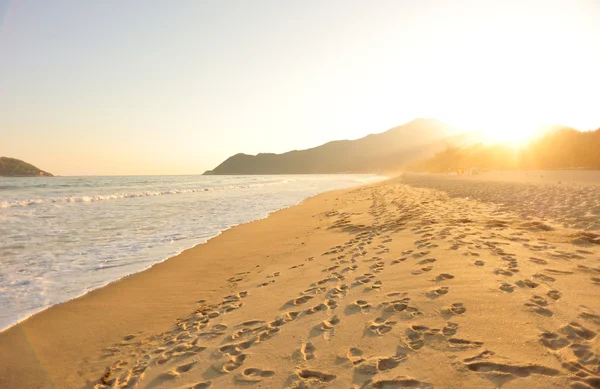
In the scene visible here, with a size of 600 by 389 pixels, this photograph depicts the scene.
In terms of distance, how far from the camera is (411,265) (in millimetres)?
5355

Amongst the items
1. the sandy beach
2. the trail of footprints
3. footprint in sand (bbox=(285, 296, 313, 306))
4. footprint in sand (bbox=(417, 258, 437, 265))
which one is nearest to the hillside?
the sandy beach

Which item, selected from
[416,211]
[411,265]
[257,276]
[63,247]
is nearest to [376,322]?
[411,265]

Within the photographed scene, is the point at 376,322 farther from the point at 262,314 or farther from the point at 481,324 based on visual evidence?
the point at 262,314

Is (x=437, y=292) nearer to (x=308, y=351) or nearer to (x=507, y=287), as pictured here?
(x=507, y=287)

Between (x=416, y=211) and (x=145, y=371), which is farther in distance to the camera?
(x=416, y=211)

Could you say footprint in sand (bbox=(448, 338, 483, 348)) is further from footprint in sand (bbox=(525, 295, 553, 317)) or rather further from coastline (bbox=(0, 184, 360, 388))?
coastline (bbox=(0, 184, 360, 388))

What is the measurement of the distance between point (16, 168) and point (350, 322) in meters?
131

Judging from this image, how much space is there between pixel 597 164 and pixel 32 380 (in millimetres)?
46264

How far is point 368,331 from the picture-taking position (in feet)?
11.0

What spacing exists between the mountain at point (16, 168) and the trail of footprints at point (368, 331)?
127305 millimetres

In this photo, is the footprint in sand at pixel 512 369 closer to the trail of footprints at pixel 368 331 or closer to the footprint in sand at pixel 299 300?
the trail of footprints at pixel 368 331

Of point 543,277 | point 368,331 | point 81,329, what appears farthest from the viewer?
point 81,329

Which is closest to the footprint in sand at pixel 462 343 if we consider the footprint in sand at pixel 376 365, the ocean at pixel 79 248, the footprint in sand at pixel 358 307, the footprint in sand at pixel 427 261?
the footprint in sand at pixel 376 365

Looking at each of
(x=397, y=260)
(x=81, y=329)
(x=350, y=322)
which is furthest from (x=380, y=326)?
(x=81, y=329)
